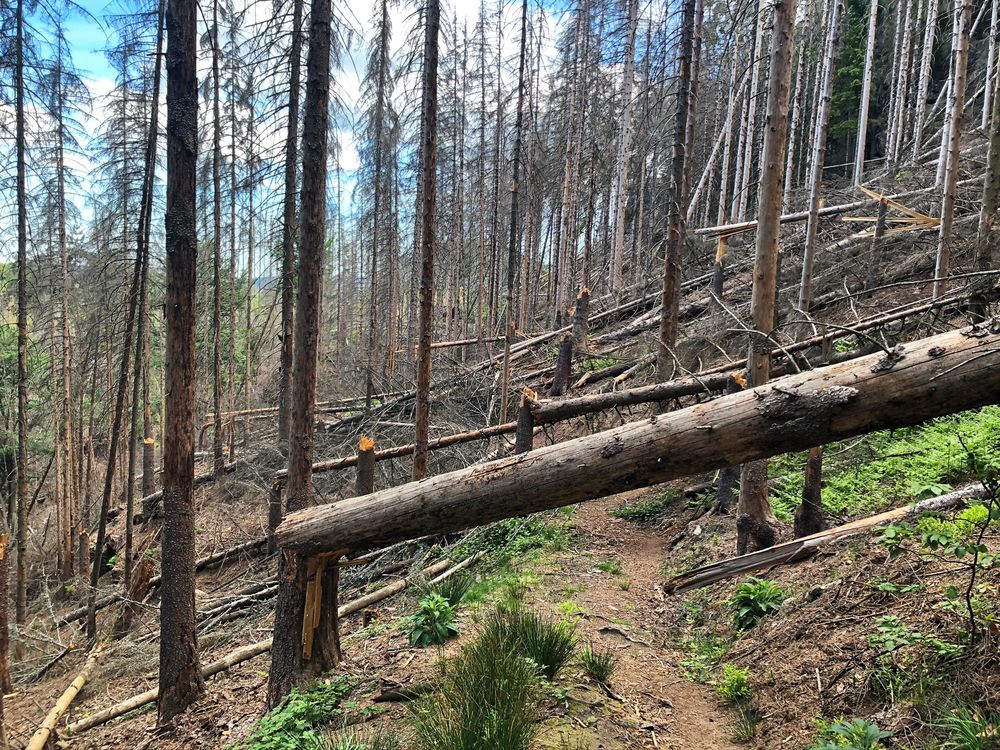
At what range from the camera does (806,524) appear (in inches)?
207

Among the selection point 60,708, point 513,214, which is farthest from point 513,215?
point 60,708

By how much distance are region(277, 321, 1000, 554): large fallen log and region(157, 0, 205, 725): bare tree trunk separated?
268 centimetres

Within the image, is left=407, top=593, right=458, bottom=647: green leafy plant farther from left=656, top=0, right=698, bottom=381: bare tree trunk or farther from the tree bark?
left=656, top=0, right=698, bottom=381: bare tree trunk

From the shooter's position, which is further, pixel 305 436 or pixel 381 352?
pixel 381 352

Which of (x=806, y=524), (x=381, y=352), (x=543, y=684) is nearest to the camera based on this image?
(x=543, y=684)

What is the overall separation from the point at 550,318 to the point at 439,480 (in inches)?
815

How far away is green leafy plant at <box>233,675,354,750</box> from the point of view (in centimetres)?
368

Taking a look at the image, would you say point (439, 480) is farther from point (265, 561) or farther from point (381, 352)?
point (381, 352)

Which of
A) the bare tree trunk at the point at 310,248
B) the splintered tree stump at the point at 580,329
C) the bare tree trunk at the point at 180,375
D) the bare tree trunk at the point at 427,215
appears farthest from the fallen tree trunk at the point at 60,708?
the splintered tree stump at the point at 580,329

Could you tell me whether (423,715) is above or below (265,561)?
above

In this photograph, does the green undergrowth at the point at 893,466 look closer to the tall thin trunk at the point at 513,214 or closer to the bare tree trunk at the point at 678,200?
the bare tree trunk at the point at 678,200

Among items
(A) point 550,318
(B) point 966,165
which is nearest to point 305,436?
(B) point 966,165

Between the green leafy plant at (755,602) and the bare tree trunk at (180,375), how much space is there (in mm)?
5224

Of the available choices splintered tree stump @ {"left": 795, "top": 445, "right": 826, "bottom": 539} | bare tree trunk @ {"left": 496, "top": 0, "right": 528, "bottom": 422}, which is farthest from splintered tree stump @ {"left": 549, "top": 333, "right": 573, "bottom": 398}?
splintered tree stump @ {"left": 795, "top": 445, "right": 826, "bottom": 539}
